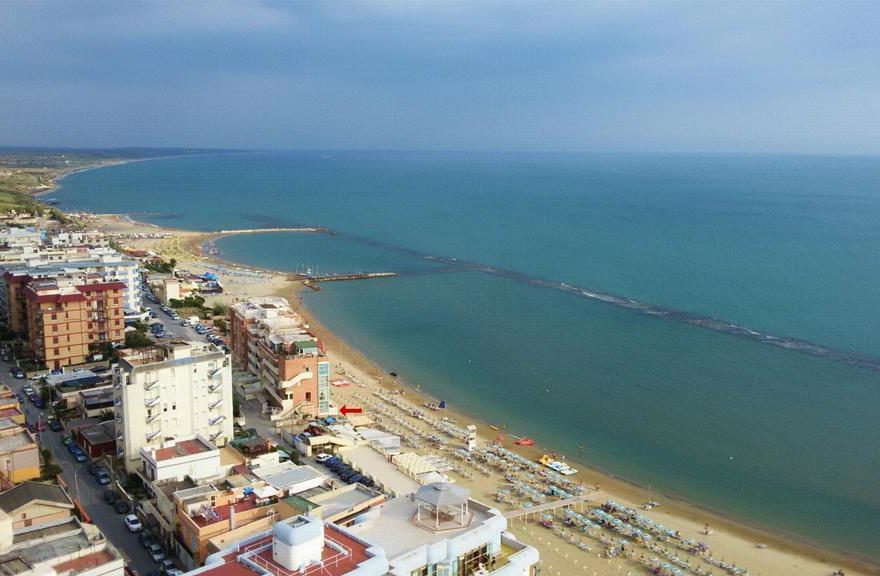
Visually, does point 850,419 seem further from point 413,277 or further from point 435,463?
point 413,277

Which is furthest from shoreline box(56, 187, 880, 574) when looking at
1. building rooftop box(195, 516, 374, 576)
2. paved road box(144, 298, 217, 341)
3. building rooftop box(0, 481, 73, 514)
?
building rooftop box(195, 516, 374, 576)

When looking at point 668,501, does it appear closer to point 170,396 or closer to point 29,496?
point 170,396

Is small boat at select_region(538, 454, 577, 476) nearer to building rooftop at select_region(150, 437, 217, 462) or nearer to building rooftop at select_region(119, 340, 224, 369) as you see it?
building rooftop at select_region(150, 437, 217, 462)

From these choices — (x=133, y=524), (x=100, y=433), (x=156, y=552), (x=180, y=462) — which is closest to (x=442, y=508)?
(x=156, y=552)

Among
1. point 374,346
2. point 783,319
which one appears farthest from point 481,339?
point 783,319

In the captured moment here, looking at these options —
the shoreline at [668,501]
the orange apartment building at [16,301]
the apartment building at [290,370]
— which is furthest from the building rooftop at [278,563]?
the orange apartment building at [16,301]

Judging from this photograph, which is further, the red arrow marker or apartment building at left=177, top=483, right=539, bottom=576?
the red arrow marker
